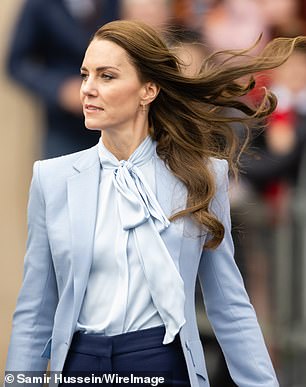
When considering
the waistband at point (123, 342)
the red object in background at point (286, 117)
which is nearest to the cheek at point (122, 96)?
the waistband at point (123, 342)

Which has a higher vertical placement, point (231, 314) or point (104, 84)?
point (104, 84)

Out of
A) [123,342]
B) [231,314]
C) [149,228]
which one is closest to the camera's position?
[123,342]

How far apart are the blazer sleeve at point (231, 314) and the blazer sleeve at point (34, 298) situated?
0.55 metres

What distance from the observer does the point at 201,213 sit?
4551mm

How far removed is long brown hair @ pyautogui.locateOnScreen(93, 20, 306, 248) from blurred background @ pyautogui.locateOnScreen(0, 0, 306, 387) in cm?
255

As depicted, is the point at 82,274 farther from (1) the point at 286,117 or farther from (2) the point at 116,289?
(1) the point at 286,117

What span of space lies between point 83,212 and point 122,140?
11.4 inches

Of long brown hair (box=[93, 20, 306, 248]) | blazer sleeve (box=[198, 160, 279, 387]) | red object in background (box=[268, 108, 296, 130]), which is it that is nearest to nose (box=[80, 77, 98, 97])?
long brown hair (box=[93, 20, 306, 248])

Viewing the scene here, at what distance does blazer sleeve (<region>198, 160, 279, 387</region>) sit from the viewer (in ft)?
15.2

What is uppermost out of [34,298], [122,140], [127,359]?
[122,140]

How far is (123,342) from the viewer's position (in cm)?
441

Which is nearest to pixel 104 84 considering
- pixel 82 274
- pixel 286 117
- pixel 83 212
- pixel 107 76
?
pixel 107 76

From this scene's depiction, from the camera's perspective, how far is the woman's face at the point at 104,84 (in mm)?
4477

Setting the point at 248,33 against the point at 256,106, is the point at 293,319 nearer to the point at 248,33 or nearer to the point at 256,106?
the point at 248,33
